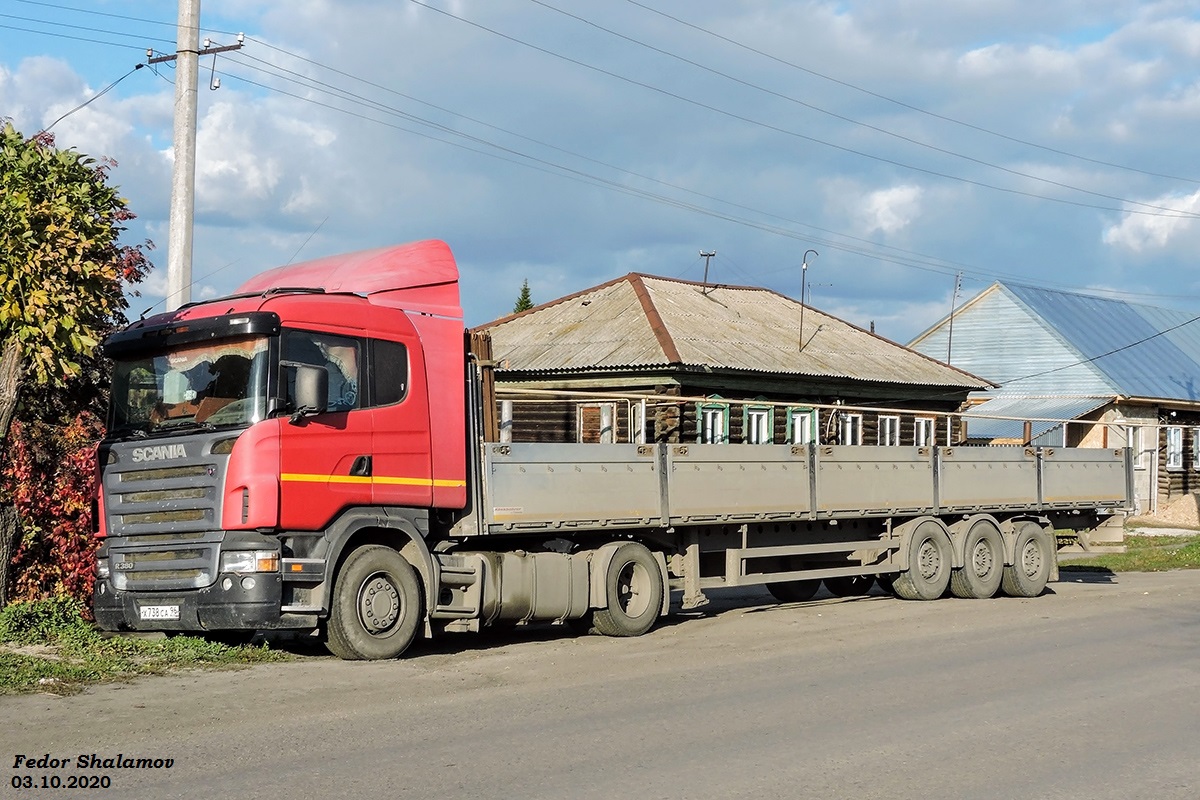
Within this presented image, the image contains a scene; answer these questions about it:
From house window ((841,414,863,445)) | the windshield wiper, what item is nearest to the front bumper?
the windshield wiper

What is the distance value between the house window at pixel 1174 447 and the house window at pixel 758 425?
19012 millimetres

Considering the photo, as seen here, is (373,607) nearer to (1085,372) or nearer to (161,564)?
(161,564)

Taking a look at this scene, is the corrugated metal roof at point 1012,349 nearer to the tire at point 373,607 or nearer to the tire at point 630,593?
the tire at point 630,593

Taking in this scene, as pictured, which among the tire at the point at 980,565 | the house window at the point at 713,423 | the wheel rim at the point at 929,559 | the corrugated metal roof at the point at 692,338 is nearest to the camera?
the wheel rim at the point at 929,559

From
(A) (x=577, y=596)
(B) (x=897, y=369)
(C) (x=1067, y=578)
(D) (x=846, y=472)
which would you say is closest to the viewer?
(A) (x=577, y=596)

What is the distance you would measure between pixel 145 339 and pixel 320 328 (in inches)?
60.0

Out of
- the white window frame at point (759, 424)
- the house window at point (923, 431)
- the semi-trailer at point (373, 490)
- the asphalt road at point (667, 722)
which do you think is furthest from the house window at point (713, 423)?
the asphalt road at point (667, 722)

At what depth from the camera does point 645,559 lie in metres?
13.6

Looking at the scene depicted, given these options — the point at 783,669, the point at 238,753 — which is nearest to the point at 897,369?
the point at 783,669

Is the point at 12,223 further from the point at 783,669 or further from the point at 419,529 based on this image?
the point at 783,669

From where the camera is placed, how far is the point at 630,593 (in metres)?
13.7

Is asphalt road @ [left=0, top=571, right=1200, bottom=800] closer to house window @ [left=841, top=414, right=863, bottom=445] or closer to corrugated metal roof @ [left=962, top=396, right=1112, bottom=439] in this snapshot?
house window @ [left=841, top=414, right=863, bottom=445]

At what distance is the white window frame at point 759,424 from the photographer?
29.9 meters

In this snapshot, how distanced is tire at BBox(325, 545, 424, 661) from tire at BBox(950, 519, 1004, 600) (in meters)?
8.84
